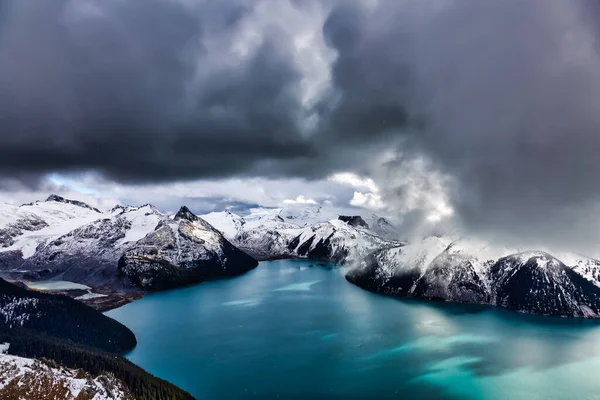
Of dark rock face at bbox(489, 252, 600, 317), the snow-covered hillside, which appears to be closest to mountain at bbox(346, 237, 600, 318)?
dark rock face at bbox(489, 252, 600, 317)

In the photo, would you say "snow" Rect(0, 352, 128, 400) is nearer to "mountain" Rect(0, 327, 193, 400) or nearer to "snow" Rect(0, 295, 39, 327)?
"mountain" Rect(0, 327, 193, 400)

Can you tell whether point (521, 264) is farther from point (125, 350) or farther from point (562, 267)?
point (125, 350)

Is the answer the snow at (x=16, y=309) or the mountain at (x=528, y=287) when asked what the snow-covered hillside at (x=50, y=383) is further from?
the mountain at (x=528, y=287)

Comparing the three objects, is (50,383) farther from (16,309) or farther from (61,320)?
(16,309)

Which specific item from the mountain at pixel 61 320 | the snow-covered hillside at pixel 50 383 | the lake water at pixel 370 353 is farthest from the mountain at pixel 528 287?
the snow-covered hillside at pixel 50 383

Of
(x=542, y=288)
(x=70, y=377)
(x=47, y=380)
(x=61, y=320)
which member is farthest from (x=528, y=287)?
(x=61, y=320)

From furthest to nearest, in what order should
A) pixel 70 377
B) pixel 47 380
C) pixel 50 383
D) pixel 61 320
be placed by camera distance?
1. pixel 61 320
2. pixel 70 377
3. pixel 47 380
4. pixel 50 383

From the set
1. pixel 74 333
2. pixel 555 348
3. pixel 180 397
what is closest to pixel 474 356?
pixel 555 348

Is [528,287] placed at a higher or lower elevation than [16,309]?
higher
